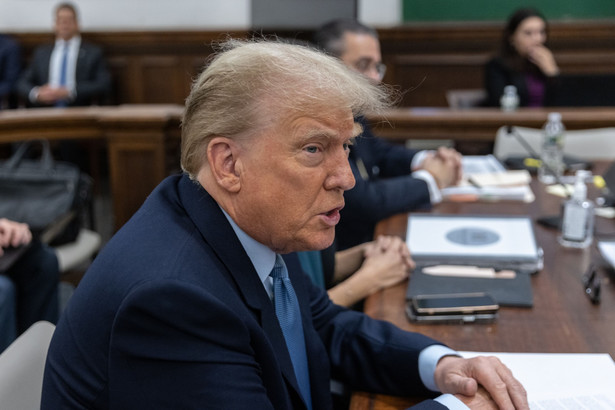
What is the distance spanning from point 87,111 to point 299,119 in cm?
241

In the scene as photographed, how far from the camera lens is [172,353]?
99 cm

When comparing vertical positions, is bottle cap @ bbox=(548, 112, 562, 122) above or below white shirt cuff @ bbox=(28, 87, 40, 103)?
above

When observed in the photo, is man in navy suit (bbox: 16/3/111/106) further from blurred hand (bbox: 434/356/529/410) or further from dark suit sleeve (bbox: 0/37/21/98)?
blurred hand (bbox: 434/356/529/410)

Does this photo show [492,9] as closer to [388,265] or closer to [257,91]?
[388,265]

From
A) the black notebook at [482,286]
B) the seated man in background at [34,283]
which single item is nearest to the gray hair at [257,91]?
the black notebook at [482,286]

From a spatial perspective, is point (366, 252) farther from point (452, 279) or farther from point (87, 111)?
point (87, 111)

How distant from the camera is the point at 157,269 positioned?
1.02 metres

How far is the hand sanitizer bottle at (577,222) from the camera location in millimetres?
2049

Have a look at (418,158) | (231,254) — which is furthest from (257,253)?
(418,158)

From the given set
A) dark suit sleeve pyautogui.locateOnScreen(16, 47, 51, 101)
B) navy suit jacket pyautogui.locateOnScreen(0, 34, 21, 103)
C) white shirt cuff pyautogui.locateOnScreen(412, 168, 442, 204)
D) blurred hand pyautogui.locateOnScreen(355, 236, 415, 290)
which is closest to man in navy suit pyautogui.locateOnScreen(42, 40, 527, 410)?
blurred hand pyautogui.locateOnScreen(355, 236, 415, 290)

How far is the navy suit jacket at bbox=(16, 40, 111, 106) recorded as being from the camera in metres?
6.12

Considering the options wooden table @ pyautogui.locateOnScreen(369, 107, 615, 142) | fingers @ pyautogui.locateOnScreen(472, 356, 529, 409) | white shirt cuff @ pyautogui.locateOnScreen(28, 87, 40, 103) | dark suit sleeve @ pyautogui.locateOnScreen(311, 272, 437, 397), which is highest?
wooden table @ pyautogui.locateOnScreen(369, 107, 615, 142)

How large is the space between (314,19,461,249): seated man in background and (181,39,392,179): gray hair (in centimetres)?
119

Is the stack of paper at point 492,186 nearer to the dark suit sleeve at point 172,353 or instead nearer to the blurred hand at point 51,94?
the dark suit sleeve at point 172,353
